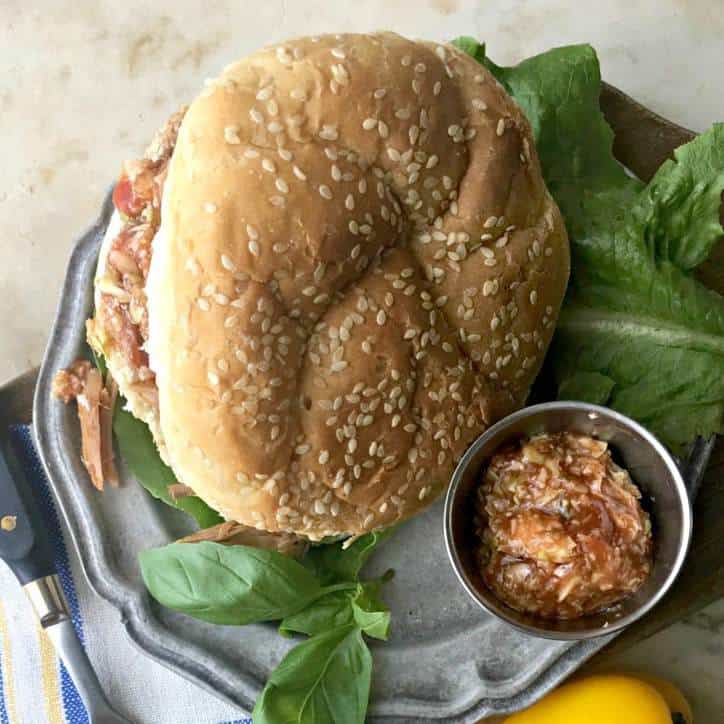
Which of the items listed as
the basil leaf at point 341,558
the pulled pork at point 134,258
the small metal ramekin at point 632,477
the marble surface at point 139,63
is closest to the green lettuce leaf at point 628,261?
the small metal ramekin at point 632,477

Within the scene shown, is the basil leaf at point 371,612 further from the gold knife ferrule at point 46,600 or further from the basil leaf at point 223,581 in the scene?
the gold knife ferrule at point 46,600

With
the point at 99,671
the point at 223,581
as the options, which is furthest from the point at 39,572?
the point at 223,581

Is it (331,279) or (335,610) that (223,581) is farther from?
(331,279)

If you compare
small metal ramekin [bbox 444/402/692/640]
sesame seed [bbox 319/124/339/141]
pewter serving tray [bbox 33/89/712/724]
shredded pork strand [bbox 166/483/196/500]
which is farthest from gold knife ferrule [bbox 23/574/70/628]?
sesame seed [bbox 319/124/339/141]

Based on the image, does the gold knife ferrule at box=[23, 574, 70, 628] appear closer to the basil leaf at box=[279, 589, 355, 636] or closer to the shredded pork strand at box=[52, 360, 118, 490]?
the shredded pork strand at box=[52, 360, 118, 490]

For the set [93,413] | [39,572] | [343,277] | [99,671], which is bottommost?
[99,671]

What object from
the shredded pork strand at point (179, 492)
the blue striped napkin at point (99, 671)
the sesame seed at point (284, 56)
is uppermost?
the sesame seed at point (284, 56)
